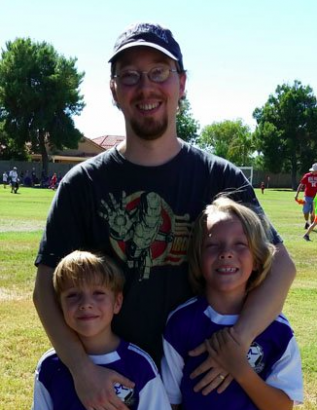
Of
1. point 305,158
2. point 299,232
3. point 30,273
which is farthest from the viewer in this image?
point 305,158

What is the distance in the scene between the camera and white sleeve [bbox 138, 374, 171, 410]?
8.07ft

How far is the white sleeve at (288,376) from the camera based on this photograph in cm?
251

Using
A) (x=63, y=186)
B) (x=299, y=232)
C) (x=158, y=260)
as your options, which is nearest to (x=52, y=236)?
(x=63, y=186)

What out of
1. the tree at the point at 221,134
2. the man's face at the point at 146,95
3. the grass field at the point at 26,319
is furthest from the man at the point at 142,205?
the tree at the point at 221,134

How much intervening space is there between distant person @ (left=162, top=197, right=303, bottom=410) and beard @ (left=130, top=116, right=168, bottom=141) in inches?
16.3

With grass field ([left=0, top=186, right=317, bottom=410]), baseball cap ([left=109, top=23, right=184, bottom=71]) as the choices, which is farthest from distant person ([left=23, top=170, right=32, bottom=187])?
baseball cap ([left=109, top=23, right=184, bottom=71])

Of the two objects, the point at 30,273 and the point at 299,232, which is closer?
the point at 30,273

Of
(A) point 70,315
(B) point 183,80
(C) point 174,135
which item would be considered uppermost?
(B) point 183,80

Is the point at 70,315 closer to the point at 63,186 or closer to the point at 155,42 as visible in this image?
the point at 63,186

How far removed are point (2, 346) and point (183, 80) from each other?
4.00 metres

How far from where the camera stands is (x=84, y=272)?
256cm

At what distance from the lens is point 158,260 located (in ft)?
8.65

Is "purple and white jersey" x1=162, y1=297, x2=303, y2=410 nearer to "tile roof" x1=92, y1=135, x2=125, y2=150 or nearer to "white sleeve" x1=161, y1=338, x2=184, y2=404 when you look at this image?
"white sleeve" x1=161, y1=338, x2=184, y2=404

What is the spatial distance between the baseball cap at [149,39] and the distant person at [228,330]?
2.37ft
